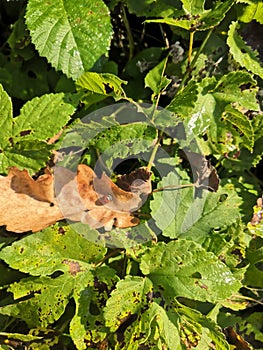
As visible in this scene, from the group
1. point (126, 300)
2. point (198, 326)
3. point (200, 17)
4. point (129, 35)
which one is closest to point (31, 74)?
point (129, 35)

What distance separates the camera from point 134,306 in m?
1.41

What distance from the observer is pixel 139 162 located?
5.55 feet

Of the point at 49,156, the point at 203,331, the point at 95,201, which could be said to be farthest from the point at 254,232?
the point at 49,156

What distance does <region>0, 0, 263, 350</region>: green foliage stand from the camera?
4.75 ft

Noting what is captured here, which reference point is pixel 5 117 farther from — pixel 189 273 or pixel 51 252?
pixel 189 273

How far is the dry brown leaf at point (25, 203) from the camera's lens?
1.47m

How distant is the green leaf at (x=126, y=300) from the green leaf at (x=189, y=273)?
0.04 m

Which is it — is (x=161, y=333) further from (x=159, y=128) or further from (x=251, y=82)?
(x=251, y=82)

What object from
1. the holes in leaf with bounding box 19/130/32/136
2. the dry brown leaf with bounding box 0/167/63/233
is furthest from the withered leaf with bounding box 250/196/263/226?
the holes in leaf with bounding box 19/130/32/136

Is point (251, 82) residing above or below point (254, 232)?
above

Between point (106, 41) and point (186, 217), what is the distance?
1.73ft

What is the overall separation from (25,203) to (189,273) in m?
0.46

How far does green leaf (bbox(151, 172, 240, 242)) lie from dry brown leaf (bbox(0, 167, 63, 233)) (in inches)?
11.0

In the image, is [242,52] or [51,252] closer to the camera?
[51,252]
